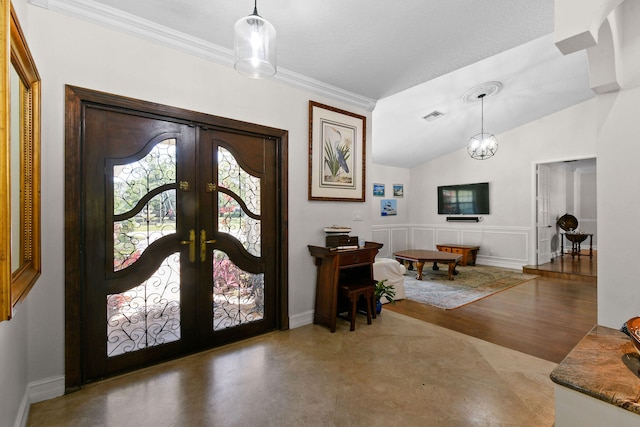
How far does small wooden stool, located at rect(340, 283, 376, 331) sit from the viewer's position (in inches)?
122

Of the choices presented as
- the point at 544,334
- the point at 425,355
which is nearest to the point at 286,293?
the point at 425,355

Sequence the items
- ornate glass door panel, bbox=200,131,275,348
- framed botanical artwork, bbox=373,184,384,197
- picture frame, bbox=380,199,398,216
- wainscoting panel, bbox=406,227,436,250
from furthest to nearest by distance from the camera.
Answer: wainscoting panel, bbox=406,227,436,250 → picture frame, bbox=380,199,398,216 → framed botanical artwork, bbox=373,184,384,197 → ornate glass door panel, bbox=200,131,275,348

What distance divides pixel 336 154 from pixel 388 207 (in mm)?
4655

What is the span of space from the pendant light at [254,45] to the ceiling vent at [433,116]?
4.15 metres

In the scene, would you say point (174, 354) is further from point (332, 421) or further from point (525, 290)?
point (525, 290)

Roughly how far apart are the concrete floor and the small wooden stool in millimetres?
352

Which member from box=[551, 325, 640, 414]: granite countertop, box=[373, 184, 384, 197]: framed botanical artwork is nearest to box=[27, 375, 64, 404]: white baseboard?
box=[551, 325, 640, 414]: granite countertop

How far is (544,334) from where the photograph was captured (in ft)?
9.99

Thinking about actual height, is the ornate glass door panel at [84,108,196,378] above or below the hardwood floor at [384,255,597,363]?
above

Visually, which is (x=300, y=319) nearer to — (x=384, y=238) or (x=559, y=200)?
(x=384, y=238)

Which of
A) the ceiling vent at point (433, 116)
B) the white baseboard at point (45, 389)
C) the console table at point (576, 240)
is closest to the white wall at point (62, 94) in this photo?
the white baseboard at point (45, 389)

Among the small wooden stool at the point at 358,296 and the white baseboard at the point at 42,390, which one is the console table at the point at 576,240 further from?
the white baseboard at the point at 42,390

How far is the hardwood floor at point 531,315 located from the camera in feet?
9.40

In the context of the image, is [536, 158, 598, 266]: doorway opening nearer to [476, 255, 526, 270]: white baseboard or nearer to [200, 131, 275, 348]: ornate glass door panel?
[476, 255, 526, 270]: white baseboard
